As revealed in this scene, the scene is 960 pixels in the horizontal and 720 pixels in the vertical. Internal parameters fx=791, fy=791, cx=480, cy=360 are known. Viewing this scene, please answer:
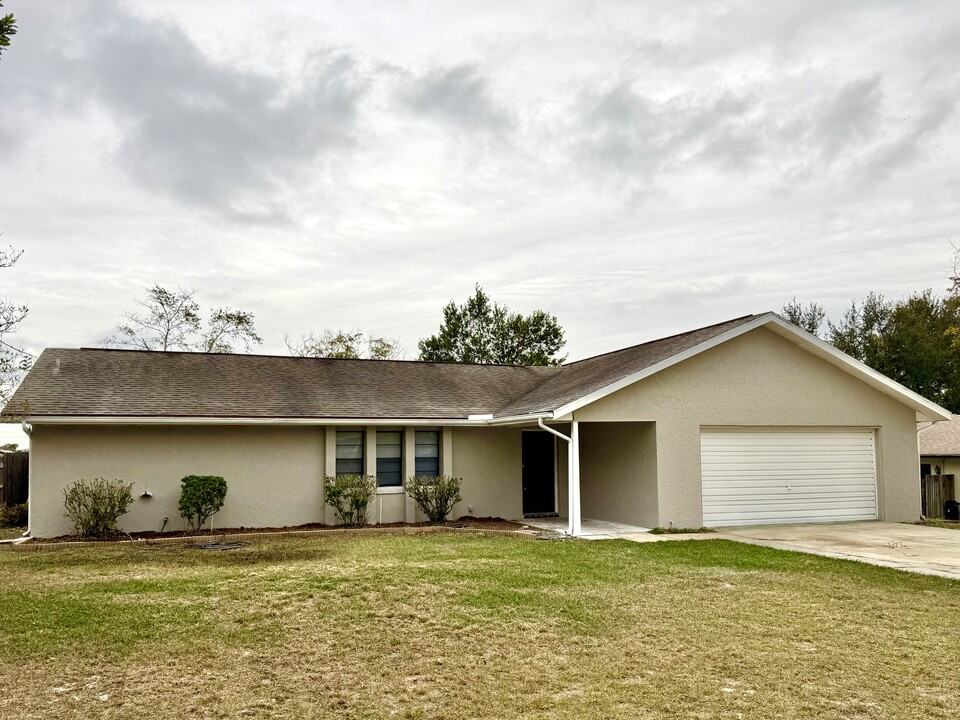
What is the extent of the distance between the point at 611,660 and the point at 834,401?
1214cm

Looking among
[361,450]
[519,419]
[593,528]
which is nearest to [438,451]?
[361,450]

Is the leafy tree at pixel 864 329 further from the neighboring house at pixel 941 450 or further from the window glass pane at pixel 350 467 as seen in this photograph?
the window glass pane at pixel 350 467

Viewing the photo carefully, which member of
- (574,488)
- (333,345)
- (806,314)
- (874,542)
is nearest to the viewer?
(874,542)

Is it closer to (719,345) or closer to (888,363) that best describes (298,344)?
(719,345)

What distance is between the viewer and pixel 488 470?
691 inches

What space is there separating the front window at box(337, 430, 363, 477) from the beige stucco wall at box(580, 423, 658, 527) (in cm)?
502

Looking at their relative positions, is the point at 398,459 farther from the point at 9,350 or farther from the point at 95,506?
the point at 9,350

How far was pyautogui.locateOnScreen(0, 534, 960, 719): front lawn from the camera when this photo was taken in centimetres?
533

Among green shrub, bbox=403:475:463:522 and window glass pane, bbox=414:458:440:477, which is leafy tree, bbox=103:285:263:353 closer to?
window glass pane, bbox=414:458:440:477

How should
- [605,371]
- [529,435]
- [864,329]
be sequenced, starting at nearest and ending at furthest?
[605,371], [529,435], [864,329]

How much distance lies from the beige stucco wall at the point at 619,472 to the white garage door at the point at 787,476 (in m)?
1.17

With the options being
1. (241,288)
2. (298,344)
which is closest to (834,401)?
(241,288)

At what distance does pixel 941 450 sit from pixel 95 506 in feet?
79.9

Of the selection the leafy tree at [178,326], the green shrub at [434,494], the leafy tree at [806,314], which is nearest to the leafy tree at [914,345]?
the leafy tree at [806,314]
